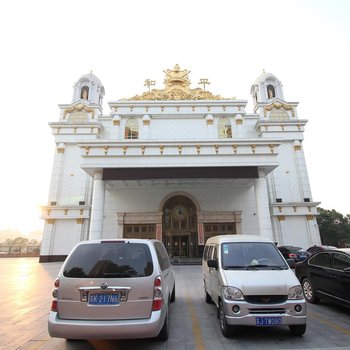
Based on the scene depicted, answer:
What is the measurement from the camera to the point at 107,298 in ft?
12.3

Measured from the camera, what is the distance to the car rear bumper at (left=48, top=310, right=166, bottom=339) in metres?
3.54

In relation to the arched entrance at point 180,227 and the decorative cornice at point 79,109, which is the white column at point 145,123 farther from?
the arched entrance at point 180,227

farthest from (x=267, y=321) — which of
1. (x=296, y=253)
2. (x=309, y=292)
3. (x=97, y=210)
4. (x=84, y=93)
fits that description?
(x=84, y=93)

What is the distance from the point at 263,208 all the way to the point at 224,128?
1102cm

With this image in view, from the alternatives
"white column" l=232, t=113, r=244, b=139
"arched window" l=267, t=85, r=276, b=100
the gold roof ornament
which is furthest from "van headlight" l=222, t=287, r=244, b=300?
"arched window" l=267, t=85, r=276, b=100

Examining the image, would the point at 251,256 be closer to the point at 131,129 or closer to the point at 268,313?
the point at 268,313

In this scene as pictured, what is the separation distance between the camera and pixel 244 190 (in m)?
23.4

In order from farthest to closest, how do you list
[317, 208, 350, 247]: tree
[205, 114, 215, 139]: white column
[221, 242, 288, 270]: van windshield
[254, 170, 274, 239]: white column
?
[317, 208, 350, 247]: tree
[205, 114, 215, 139]: white column
[254, 170, 274, 239]: white column
[221, 242, 288, 270]: van windshield

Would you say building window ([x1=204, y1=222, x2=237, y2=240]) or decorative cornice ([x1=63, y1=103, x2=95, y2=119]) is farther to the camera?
decorative cornice ([x1=63, y1=103, x2=95, y2=119])

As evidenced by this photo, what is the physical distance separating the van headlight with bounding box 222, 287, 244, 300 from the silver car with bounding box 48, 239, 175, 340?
1.43 m

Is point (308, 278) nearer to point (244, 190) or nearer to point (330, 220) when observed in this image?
point (244, 190)

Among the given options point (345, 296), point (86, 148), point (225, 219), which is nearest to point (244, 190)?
point (225, 219)

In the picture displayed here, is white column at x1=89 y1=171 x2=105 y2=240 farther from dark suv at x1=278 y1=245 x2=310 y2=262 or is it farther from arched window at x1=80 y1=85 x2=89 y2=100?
arched window at x1=80 y1=85 x2=89 y2=100

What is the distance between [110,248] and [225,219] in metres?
19.5
